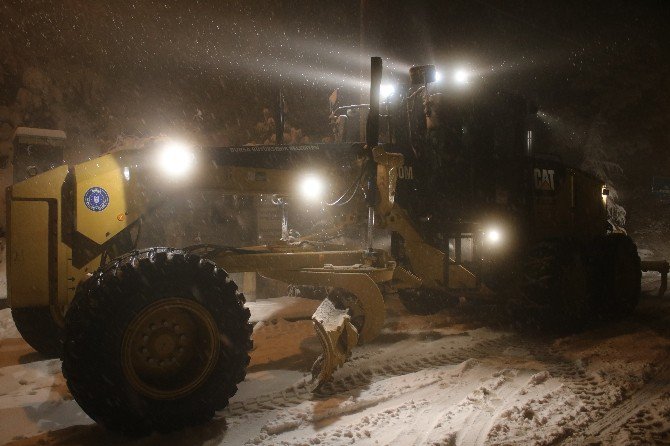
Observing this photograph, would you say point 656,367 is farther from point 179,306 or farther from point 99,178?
Answer: point 99,178

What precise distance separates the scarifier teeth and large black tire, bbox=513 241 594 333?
3.19 m

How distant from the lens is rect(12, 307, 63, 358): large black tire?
5270 mm

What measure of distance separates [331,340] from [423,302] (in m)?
3.91

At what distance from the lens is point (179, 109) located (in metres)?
16.8

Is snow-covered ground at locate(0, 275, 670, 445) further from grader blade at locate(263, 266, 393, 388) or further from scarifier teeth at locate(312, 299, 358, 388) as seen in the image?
grader blade at locate(263, 266, 393, 388)

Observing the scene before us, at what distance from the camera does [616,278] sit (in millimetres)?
7828

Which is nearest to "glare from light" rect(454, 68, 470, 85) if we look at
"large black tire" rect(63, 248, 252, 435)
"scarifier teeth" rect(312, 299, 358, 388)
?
"scarifier teeth" rect(312, 299, 358, 388)

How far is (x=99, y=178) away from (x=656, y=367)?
5996 millimetres

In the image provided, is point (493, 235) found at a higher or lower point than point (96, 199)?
lower

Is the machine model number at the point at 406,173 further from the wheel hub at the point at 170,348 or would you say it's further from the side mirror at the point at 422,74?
the wheel hub at the point at 170,348

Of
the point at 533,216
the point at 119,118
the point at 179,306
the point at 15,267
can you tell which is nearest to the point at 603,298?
the point at 533,216

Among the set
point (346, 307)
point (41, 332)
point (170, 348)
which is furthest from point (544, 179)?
point (41, 332)

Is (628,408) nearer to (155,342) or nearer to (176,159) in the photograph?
(155,342)

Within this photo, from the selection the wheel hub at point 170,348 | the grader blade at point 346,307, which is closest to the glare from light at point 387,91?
the grader blade at point 346,307
